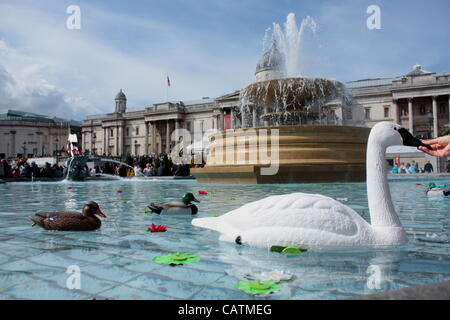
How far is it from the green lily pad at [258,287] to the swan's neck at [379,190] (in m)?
1.25

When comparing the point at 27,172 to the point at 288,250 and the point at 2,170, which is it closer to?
the point at 2,170

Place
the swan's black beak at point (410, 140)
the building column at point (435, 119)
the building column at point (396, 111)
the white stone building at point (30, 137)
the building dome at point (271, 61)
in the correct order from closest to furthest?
the swan's black beak at point (410, 140)
the building dome at point (271, 61)
the building column at point (435, 119)
the building column at point (396, 111)
the white stone building at point (30, 137)

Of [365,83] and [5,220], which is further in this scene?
[365,83]

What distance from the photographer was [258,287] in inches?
76.4

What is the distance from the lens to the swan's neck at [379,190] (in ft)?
9.33

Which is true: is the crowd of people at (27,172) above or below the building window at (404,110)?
below

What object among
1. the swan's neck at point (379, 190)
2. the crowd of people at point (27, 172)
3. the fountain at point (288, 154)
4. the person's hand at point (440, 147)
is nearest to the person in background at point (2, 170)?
the crowd of people at point (27, 172)

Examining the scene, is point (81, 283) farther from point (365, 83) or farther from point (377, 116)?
point (365, 83)

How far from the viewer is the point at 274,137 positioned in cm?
1274

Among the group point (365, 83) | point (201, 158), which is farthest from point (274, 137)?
point (365, 83)

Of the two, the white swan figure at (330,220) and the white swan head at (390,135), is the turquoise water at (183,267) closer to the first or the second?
the white swan figure at (330,220)
